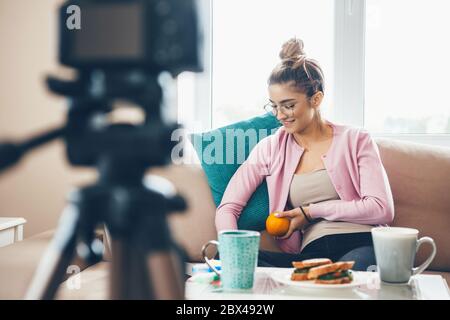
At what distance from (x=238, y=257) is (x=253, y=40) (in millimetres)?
1335

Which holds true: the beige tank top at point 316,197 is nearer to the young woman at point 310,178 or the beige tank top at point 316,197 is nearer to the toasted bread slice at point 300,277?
the young woman at point 310,178

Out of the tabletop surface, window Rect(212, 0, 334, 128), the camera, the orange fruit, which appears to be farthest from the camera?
window Rect(212, 0, 334, 128)

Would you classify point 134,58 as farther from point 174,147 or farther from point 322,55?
point 322,55

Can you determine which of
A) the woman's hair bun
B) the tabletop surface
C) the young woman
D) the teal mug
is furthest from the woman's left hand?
the teal mug

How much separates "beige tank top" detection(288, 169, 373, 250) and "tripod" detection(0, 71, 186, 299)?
44.4 inches

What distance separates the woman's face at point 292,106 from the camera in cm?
135

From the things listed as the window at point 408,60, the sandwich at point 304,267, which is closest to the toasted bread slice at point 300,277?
the sandwich at point 304,267

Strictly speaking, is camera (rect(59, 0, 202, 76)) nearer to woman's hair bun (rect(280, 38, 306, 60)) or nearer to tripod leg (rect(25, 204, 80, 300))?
tripod leg (rect(25, 204, 80, 300))

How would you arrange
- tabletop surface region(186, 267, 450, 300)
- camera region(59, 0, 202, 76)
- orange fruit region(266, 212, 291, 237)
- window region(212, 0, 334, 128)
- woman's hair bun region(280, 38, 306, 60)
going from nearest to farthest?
camera region(59, 0, 202, 76) < tabletop surface region(186, 267, 450, 300) < orange fruit region(266, 212, 291, 237) < woman's hair bun region(280, 38, 306, 60) < window region(212, 0, 334, 128)

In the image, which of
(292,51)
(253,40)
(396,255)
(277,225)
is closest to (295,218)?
(277,225)

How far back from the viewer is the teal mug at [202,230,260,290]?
0.71 metres

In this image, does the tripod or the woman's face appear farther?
the woman's face
